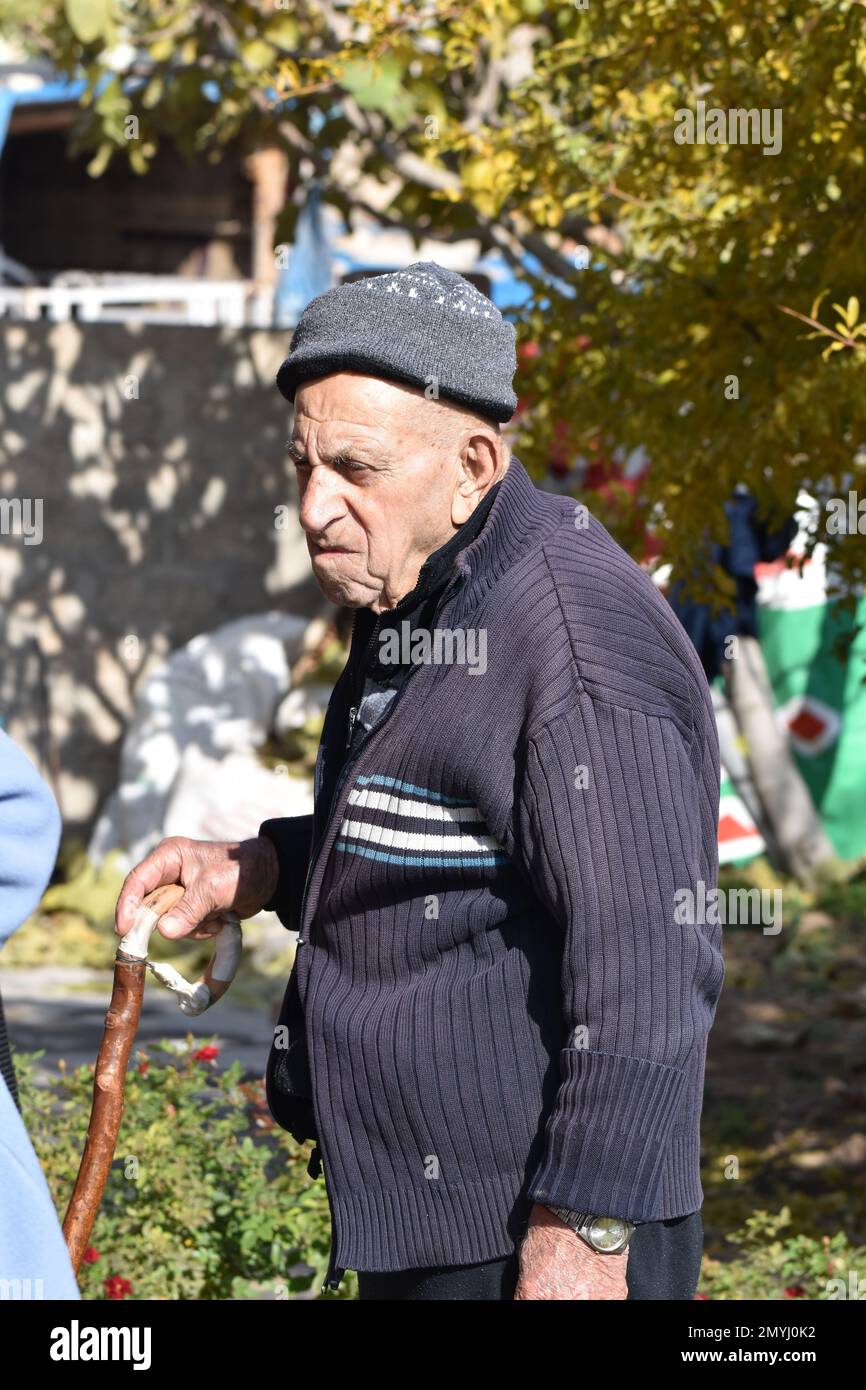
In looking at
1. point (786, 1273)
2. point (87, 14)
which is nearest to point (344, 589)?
point (786, 1273)

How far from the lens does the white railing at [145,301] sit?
12555 mm

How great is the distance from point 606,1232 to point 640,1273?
16 cm

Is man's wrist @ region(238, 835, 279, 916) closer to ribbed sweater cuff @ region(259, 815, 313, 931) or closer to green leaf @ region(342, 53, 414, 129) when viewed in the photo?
ribbed sweater cuff @ region(259, 815, 313, 931)

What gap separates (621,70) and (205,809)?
4680 millimetres

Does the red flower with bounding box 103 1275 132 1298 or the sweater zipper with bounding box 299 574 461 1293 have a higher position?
the sweater zipper with bounding box 299 574 461 1293

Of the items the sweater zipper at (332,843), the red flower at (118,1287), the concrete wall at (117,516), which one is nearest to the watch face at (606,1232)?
the sweater zipper at (332,843)

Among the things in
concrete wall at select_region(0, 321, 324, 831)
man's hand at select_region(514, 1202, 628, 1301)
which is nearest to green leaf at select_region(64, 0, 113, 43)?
concrete wall at select_region(0, 321, 324, 831)

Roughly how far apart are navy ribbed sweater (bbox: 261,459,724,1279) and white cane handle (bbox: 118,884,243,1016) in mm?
301

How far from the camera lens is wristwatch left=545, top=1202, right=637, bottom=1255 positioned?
6.52 ft

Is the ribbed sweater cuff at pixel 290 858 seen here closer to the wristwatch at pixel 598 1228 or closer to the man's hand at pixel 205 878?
the man's hand at pixel 205 878

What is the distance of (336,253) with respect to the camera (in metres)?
14.3

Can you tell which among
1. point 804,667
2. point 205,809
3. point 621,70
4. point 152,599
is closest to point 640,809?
point 621,70
